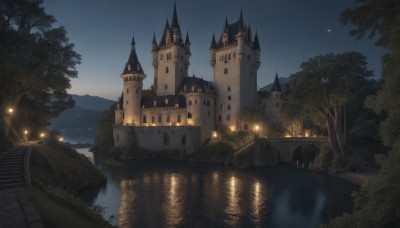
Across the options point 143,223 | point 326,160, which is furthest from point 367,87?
point 143,223

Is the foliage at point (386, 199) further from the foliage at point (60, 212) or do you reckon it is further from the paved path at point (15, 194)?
the paved path at point (15, 194)

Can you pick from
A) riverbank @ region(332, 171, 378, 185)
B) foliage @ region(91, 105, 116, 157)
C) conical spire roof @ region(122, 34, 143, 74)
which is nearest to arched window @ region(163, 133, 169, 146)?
foliage @ region(91, 105, 116, 157)

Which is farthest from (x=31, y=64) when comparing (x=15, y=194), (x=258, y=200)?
(x=258, y=200)

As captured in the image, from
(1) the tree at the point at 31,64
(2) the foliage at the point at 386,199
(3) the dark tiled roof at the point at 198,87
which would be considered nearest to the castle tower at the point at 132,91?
(3) the dark tiled roof at the point at 198,87

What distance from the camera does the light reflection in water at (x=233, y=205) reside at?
2686 cm

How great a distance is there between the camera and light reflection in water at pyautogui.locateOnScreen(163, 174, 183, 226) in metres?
26.7

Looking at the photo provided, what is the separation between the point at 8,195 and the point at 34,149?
18.0 metres

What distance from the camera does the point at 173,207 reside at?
30922 millimetres

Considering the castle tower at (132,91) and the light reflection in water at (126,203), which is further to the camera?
the castle tower at (132,91)

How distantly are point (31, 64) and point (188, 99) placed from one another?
48.1 m

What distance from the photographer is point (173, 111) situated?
7731 centimetres

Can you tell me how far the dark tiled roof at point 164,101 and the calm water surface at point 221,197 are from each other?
89.6 feet

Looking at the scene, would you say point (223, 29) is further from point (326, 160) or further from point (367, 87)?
point (326, 160)

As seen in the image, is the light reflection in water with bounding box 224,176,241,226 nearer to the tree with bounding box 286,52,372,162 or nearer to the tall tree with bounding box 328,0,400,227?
the tall tree with bounding box 328,0,400,227
